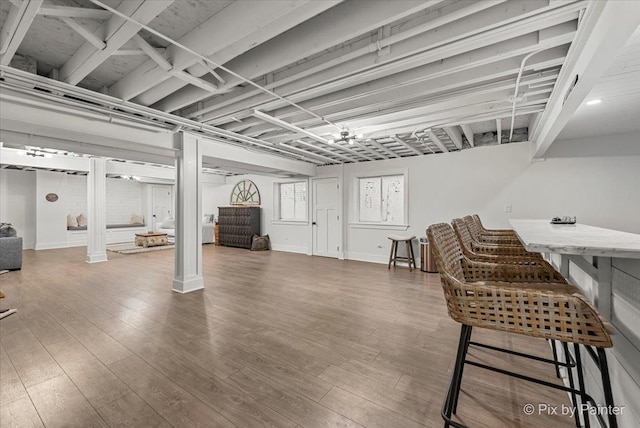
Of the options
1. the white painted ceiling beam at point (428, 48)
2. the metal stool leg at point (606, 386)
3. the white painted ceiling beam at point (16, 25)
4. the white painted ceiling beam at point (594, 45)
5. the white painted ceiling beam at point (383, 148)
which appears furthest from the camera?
the white painted ceiling beam at point (383, 148)

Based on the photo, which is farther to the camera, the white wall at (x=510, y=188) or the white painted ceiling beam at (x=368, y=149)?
the white painted ceiling beam at (x=368, y=149)

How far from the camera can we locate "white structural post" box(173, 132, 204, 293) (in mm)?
3992

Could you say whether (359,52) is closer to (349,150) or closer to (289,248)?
(349,150)

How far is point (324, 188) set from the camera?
7320mm

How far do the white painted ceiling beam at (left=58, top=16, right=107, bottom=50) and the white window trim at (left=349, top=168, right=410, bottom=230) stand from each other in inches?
209

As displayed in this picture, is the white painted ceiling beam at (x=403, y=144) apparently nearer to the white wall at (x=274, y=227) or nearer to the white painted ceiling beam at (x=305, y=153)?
the white painted ceiling beam at (x=305, y=153)

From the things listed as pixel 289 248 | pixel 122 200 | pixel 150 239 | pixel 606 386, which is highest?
pixel 122 200

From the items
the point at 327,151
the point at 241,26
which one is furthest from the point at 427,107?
the point at 327,151

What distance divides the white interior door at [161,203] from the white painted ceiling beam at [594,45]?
39.2 feet

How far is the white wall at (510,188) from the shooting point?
13.2 feet

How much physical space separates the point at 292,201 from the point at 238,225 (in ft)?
6.21

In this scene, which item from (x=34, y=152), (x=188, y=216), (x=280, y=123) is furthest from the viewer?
(x=34, y=152)

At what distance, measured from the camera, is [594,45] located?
5.19 feet

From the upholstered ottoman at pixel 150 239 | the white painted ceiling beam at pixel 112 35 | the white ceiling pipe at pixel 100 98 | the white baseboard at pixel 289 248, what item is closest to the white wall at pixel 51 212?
the upholstered ottoman at pixel 150 239
